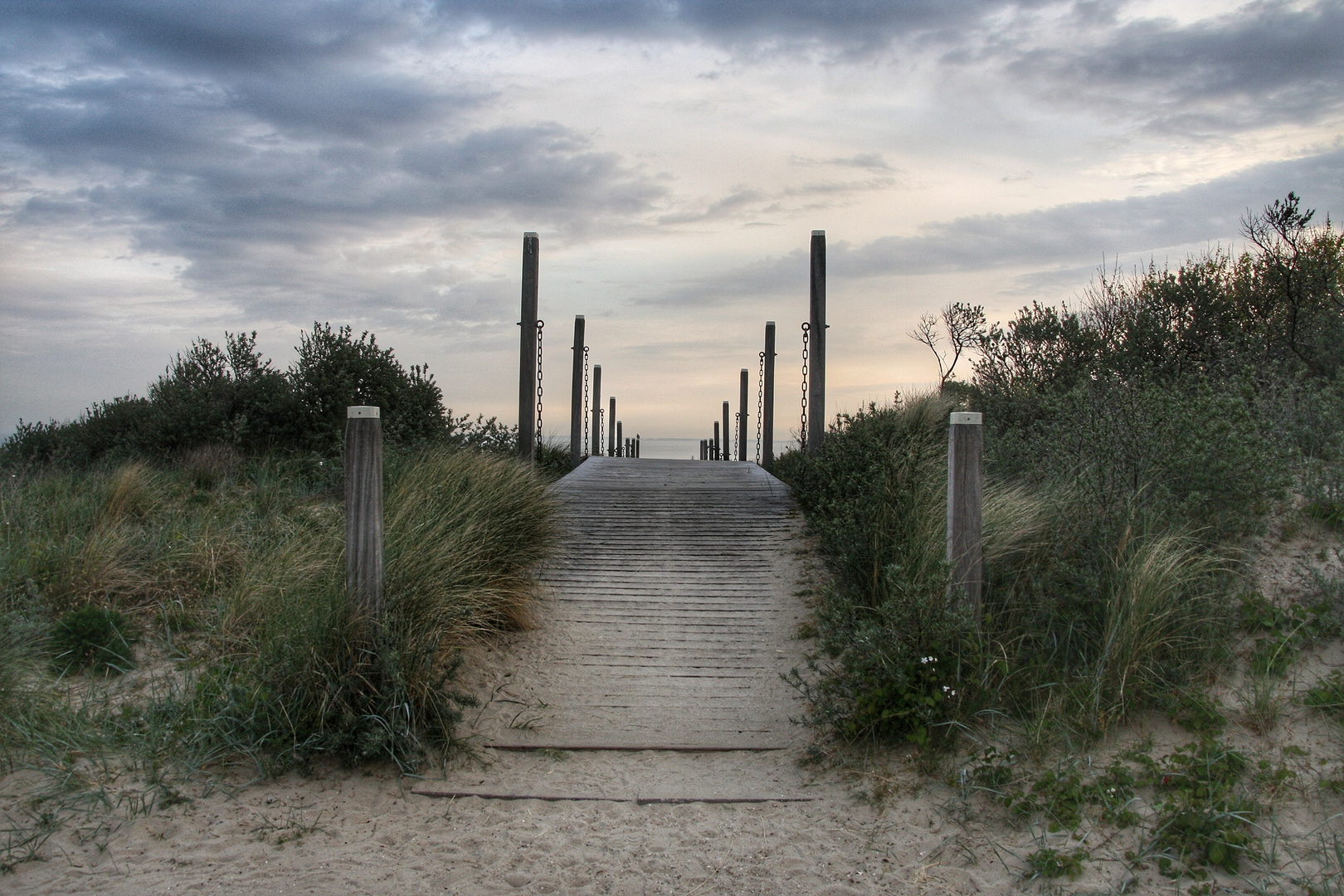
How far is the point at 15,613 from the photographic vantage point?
17.7 ft

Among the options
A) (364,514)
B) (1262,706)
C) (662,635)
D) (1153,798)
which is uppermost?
(364,514)

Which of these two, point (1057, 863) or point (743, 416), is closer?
point (1057, 863)

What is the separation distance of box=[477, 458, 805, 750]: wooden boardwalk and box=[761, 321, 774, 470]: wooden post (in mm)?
6401

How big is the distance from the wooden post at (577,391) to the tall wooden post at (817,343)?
20.7 feet

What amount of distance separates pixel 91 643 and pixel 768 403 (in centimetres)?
1322

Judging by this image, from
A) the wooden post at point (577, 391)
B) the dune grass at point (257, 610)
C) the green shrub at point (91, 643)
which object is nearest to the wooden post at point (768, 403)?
the wooden post at point (577, 391)

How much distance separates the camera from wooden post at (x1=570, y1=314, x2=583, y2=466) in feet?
55.5

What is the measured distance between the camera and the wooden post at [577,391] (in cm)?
1692

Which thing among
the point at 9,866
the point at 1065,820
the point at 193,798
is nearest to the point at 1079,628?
the point at 1065,820

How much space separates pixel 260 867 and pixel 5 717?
191cm

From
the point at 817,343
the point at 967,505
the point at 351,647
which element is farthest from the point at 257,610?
the point at 817,343

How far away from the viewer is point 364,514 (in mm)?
4852

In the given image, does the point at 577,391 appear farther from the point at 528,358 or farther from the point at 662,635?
the point at 662,635

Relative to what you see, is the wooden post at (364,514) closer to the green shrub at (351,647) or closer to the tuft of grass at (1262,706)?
the green shrub at (351,647)
